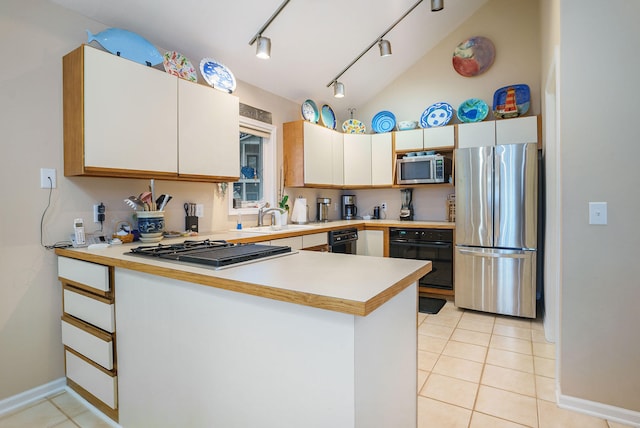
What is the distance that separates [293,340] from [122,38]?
2.28 meters

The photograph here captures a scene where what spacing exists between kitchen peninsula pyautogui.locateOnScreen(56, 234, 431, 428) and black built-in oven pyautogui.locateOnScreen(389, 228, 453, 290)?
2.42 meters

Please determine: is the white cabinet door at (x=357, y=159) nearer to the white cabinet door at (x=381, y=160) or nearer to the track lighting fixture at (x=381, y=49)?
the white cabinet door at (x=381, y=160)

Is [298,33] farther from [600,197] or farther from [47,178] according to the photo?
[600,197]

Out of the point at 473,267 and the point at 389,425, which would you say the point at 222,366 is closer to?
the point at 389,425

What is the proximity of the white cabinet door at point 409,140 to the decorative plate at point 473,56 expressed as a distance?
935mm

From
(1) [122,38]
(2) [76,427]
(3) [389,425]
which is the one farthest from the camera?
(1) [122,38]

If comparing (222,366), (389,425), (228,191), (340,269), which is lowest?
(389,425)

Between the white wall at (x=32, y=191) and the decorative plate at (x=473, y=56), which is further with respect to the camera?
the decorative plate at (x=473, y=56)

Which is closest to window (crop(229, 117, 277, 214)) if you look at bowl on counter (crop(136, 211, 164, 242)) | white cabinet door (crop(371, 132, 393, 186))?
bowl on counter (crop(136, 211, 164, 242))

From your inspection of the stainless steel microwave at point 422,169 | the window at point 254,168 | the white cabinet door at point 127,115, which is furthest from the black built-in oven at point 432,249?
the white cabinet door at point 127,115

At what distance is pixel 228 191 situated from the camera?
3291mm

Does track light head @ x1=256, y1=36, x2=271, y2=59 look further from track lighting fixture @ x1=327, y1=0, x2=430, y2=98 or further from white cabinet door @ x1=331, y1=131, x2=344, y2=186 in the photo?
white cabinet door @ x1=331, y1=131, x2=344, y2=186

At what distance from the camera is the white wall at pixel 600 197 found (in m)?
1.77

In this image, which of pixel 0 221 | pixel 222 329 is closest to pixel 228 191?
pixel 0 221
